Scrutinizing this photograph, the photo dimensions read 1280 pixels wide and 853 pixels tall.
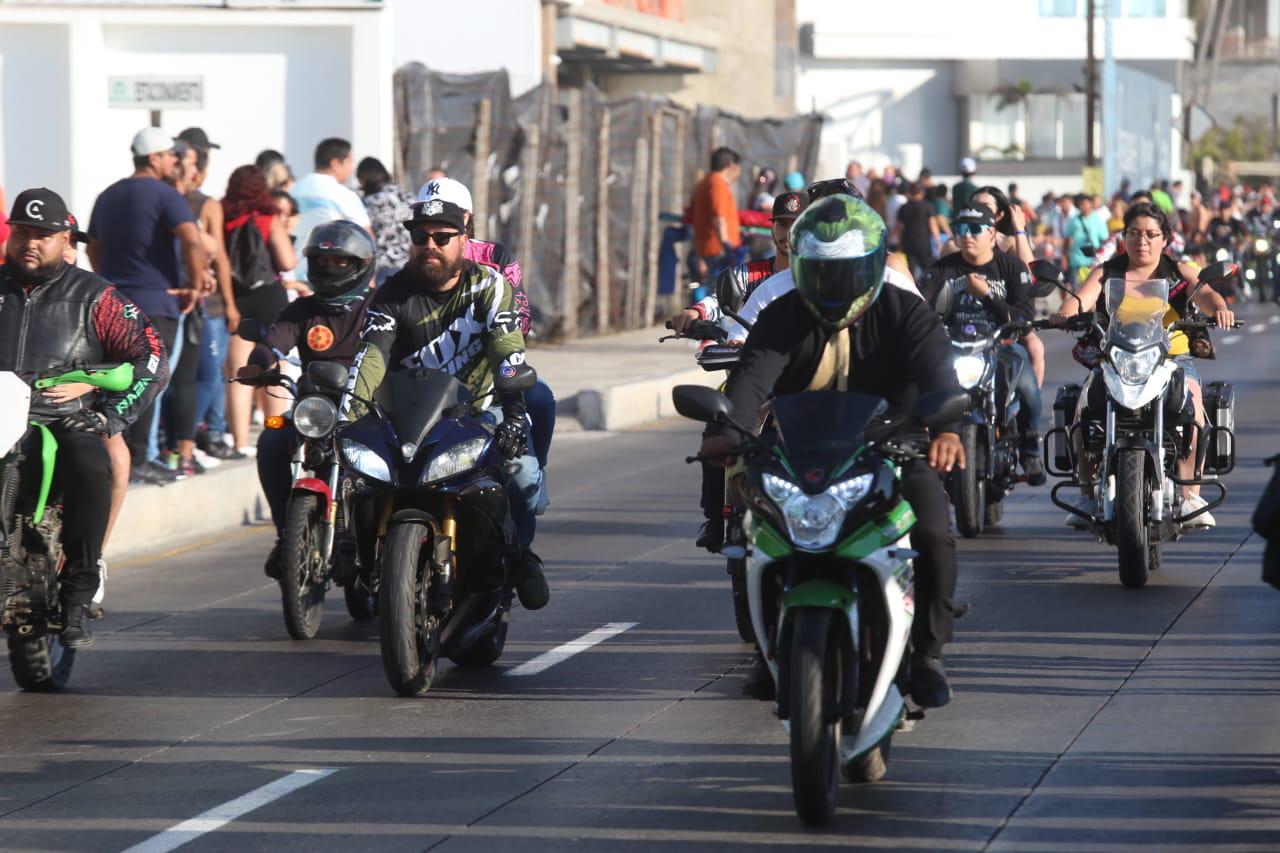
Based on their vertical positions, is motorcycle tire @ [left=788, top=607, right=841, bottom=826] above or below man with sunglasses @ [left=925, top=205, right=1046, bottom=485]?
below

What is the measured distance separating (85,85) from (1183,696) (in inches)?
538

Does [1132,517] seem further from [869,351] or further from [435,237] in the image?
[869,351]

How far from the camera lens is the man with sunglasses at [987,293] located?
12648mm

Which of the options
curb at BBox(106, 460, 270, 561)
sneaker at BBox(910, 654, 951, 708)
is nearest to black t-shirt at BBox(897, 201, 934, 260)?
curb at BBox(106, 460, 270, 561)

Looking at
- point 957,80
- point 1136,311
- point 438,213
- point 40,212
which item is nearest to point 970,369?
point 1136,311

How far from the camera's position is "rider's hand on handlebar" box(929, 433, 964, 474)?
6.86m

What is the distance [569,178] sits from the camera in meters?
24.4

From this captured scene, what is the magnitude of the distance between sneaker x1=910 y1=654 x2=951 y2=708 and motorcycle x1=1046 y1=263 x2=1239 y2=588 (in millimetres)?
3845

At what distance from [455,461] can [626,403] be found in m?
10.9

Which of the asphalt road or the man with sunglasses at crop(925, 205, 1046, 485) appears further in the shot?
the man with sunglasses at crop(925, 205, 1046, 485)

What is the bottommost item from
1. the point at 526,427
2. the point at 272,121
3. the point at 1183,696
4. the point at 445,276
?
the point at 1183,696

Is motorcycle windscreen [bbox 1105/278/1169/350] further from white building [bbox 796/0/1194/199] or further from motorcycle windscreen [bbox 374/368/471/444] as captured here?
white building [bbox 796/0/1194/199]

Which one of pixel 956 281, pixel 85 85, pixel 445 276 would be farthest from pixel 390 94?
pixel 445 276

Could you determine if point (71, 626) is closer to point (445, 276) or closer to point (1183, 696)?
point (445, 276)
